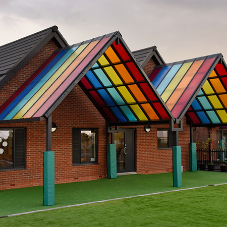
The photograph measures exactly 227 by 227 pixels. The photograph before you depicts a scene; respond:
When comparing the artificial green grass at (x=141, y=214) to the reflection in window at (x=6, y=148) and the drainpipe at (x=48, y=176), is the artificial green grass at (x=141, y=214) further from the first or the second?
the reflection in window at (x=6, y=148)

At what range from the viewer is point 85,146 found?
16703 millimetres

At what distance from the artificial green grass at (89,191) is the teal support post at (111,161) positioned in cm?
45

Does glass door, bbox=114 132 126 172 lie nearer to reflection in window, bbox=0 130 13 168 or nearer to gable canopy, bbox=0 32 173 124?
gable canopy, bbox=0 32 173 124

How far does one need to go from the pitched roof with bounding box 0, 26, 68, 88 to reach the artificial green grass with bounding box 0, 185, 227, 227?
692 cm

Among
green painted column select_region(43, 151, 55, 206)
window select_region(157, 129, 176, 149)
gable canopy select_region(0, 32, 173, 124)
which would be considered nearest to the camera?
green painted column select_region(43, 151, 55, 206)

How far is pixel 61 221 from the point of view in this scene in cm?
836

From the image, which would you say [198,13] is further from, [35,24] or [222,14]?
[35,24]

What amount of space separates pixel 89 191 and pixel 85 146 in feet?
12.6

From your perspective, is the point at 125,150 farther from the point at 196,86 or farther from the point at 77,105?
the point at 196,86

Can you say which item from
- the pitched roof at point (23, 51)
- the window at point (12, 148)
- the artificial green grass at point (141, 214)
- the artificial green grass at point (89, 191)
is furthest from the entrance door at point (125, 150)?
the artificial green grass at point (141, 214)

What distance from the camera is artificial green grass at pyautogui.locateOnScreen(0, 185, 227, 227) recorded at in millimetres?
8205

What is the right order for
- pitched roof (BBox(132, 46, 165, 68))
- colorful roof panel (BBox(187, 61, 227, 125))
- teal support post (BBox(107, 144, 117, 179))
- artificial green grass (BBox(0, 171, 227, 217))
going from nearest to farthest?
artificial green grass (BBox(0, 171, 227, 217)) < colorful roof panel (BBox(187, 61, 227, 125)) < teal support post (BBox(107, 144, 117, 179)) < pitched roof (BBox(132, 46, 165, 68))

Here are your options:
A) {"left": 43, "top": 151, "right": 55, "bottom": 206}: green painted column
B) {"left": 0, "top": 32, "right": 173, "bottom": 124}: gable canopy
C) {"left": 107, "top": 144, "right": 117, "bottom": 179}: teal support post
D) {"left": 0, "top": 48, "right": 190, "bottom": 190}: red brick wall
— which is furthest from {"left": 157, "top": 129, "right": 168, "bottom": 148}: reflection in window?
{"left": 43, "top": 151, "right": 55, "bottom": 206}: green painted column

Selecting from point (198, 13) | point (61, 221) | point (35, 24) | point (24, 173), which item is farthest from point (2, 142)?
point (35, 24)
